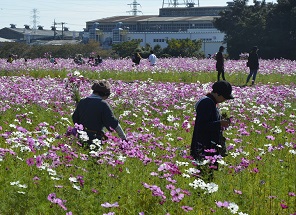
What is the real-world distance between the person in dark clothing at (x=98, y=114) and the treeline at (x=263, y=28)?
40.4m

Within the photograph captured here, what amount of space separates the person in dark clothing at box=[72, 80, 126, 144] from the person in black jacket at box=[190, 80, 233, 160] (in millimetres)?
1018

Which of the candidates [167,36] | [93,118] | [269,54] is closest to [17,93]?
[93,118]

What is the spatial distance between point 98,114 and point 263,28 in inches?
1760

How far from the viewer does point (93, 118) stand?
6.77m

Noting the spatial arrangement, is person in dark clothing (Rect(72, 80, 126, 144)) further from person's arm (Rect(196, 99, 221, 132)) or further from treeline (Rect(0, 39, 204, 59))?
treeline (Rect(0, 39, 204, 59))

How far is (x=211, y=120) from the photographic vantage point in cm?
620

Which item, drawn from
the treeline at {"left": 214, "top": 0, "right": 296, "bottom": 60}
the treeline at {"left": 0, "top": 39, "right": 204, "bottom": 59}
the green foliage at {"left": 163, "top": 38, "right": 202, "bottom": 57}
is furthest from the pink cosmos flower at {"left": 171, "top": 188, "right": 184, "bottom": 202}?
the treeline at {"left": 0, "top": 39, "right": 204, "bottom": 59}

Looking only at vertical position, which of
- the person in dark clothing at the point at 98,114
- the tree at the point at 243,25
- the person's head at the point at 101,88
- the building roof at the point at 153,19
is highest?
the building roof at the point at 153,19

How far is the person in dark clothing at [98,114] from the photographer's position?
674 cm

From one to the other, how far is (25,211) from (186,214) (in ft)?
4.64

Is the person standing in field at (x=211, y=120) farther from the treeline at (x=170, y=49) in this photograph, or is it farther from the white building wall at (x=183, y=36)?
the white building wall at (x=183, y=36)

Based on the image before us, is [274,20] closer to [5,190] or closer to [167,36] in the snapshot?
[5,190]

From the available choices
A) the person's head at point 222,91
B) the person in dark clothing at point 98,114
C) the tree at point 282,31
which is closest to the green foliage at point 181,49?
the tree at point 282,31

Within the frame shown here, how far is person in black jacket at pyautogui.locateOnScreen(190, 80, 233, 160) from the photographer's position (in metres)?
6.07
